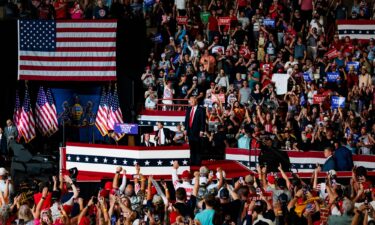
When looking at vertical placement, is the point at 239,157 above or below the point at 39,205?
below

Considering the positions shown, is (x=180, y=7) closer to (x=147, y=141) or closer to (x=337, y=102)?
(x=337, y=102)

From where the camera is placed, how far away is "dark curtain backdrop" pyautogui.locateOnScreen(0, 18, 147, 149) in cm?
4434

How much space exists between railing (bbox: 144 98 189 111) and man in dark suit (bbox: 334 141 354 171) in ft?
26.6

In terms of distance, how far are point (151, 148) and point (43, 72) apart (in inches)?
312

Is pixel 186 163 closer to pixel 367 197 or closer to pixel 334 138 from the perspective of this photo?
pixel 334 138

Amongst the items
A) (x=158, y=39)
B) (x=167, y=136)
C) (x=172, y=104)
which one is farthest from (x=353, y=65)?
(x=167, y=136)

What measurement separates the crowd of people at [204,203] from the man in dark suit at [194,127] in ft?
15.3

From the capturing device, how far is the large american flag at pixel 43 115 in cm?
4412

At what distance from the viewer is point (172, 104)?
146 ft

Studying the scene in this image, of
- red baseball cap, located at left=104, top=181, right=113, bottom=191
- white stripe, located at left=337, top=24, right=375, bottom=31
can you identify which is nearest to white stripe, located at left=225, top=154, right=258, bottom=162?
red baseball cap, located at left=104, top=181, right=113, bottom=191

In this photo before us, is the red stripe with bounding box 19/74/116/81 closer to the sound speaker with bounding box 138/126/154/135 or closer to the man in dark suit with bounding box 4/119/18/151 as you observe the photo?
the sound speaker with bounding box 138/126/154/135

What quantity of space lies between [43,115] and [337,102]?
26.3 ft

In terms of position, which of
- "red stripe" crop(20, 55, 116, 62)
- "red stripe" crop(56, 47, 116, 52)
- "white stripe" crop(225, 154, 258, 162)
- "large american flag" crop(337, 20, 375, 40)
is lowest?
"white stripe" crop(225, 154, 258, 162)

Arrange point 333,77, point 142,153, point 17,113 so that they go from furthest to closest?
point 333,77
point 17,113
point 142,153
